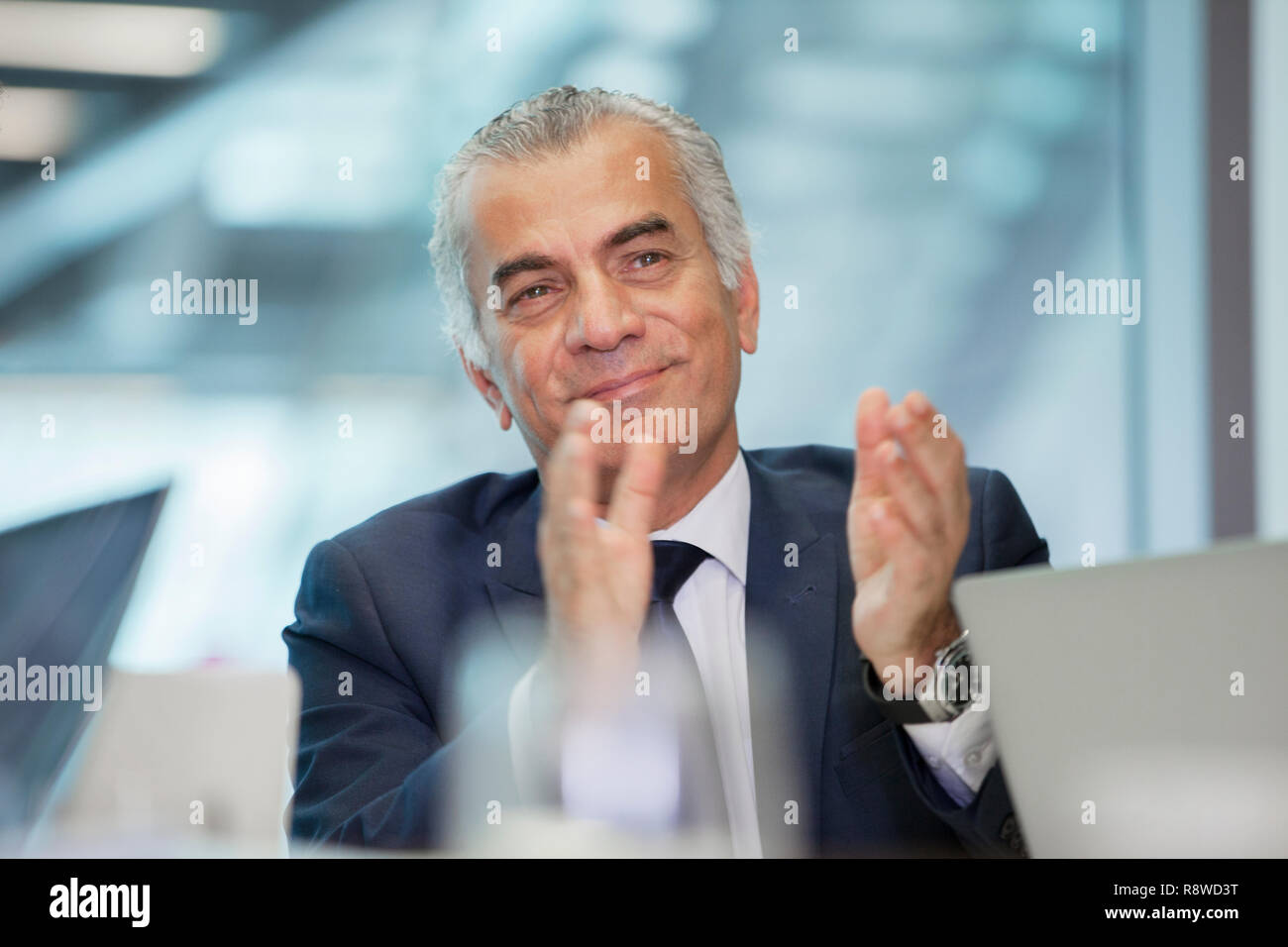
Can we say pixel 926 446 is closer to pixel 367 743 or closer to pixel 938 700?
pixel 938 700

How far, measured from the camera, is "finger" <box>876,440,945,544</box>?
1.16 m

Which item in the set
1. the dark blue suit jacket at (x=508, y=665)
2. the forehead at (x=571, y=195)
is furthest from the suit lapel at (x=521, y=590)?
the forehead at (x=571, y=195)

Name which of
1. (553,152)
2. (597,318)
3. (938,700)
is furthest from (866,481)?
(553,152)

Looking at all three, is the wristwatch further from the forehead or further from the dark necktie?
the forehead

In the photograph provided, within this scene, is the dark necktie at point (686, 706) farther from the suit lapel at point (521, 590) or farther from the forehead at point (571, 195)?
the forehead at point (571, 195)

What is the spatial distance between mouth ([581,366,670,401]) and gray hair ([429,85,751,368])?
0.67 ft

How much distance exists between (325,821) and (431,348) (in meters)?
0.67

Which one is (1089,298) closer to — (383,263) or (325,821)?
(383,263)

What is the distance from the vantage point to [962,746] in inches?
46.7

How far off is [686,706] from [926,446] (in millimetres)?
460

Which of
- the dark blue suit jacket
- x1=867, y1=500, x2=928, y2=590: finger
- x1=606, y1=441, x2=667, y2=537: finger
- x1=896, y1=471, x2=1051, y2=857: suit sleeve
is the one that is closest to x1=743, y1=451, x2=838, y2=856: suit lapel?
the dark blue suit jacket

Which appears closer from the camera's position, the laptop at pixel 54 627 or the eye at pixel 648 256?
the laptop at pixel 54 627

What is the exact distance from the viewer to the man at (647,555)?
3.86 feet
